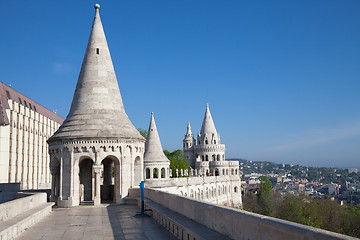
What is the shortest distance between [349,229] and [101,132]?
40861 mm

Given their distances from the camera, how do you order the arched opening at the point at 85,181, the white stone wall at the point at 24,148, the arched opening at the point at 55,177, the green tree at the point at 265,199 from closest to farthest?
the arched opening at the point at 55,177
the arched opening at the point at 85,181
the white stone wall at the point at 24,148
the green tree at the point at 265,199

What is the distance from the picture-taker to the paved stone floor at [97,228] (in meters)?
7.94

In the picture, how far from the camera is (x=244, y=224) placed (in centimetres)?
497

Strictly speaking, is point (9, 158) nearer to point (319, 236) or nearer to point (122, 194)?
point (122, 194)

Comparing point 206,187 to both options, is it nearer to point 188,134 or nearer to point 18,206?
point 18,206

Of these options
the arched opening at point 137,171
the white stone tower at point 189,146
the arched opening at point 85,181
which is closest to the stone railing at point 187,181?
the arched opening at point 137,171

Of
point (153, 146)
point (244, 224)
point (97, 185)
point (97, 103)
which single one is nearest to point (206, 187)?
point (153, 146)

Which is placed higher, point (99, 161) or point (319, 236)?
point (99, 161)

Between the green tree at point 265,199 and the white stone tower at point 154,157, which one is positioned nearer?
the white stone tower at point 154,157

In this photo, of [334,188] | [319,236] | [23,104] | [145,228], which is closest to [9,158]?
[23,104]

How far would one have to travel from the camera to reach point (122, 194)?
15.5m

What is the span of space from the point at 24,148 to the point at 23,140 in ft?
3.50

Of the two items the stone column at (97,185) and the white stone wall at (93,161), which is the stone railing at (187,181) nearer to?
the white stone wall at (93,161)

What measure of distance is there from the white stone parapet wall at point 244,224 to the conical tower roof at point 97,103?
8.31m
